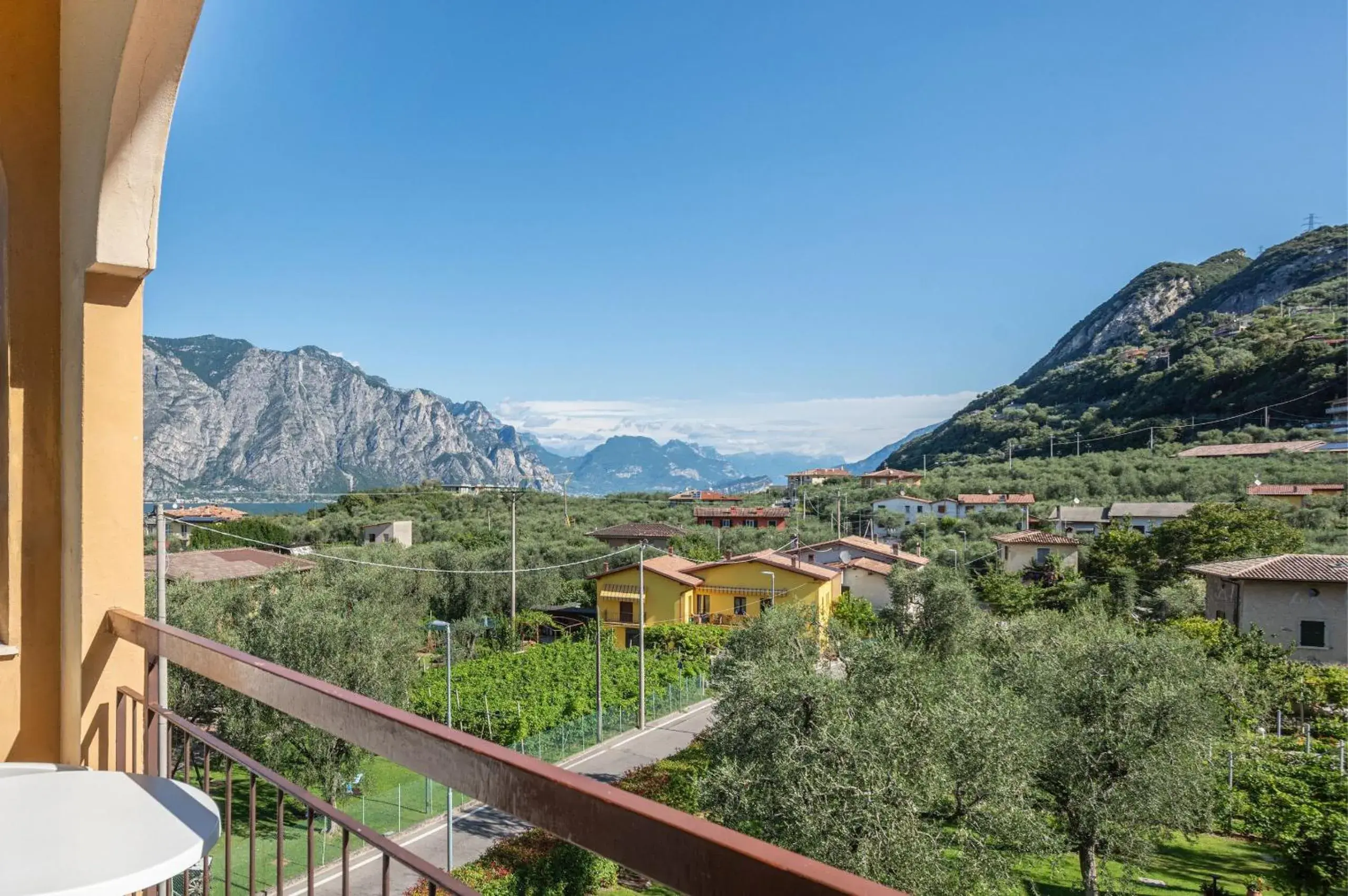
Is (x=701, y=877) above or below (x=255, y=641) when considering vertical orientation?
above

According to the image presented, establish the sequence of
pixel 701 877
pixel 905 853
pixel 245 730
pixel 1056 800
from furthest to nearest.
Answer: pixel 245 730 < pixel 1056 800 < pixel 905 853 < pixel 701 877

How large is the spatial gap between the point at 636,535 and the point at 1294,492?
112ft

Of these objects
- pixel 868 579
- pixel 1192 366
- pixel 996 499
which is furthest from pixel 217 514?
pixel 1192 366

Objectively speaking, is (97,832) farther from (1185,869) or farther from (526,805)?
(1185,869)

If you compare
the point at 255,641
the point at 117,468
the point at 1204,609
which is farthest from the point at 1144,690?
the point at 1204,609

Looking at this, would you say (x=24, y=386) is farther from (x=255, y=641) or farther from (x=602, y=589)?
(x=602, y=589)

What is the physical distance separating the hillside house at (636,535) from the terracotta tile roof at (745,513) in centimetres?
853

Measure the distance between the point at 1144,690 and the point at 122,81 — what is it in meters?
13.3

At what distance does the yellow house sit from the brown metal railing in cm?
2701

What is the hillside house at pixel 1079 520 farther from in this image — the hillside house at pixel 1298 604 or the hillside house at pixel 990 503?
the hillside house at pixel 1298 604

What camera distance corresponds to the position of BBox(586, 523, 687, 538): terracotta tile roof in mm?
42500

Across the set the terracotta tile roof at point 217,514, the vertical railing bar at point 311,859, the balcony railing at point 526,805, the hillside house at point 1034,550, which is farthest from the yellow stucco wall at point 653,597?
the balcony railing at point 526,805

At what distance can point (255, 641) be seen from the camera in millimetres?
13758

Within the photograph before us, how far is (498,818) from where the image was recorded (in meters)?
14.0
